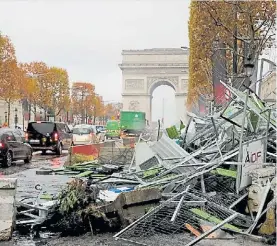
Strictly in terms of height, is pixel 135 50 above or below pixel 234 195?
above

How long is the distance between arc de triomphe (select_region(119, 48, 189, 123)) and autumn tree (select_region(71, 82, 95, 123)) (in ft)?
69.0

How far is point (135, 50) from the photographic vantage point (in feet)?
236

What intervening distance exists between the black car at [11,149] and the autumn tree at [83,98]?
7090 cm

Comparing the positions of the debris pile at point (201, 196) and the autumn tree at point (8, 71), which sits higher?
the autumn tree at point (8, 71)

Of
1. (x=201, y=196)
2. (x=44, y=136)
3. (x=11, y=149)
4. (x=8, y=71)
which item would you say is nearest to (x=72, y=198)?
(x=201, y=196)

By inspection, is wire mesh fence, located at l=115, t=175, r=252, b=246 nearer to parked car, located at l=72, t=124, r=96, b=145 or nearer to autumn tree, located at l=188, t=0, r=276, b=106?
autumn tree, located at l=188, t=0, r=276, b=106

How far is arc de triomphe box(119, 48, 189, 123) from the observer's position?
72250 mm

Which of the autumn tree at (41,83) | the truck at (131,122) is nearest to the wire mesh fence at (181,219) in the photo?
the truck at (131,122)

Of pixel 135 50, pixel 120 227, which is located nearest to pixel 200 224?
pixel 120 227

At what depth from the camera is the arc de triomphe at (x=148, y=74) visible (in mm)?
72250

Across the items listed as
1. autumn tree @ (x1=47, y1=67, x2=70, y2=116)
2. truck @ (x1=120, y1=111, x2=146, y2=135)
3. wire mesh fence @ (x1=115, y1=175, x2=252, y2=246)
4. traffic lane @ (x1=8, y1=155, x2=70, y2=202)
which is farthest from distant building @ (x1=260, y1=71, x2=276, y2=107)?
autumn tree @ (x1=47, y1=67, x2=70, y2=116)

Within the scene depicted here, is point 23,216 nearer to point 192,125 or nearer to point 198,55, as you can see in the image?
point 192,125

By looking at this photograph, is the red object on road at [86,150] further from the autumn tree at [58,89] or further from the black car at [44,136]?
the autumn tree at [58,89]

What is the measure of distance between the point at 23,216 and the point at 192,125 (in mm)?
7170
